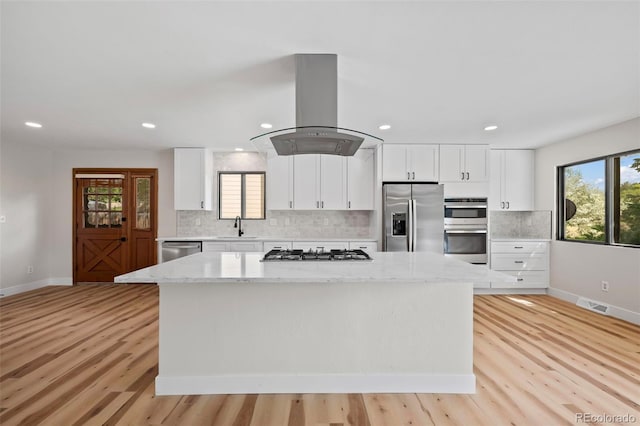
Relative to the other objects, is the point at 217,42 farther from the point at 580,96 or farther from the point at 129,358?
the point at 580,96

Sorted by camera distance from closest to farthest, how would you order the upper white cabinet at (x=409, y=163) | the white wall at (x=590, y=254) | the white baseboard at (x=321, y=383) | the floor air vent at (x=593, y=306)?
the white baseboard at (x=321, y=383), the white wall at (x=590, y=254), the floor air vent at (x=593, y=306), the upper white cabinet at (x=409, y=163)

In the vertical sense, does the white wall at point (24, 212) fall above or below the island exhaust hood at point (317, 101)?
below

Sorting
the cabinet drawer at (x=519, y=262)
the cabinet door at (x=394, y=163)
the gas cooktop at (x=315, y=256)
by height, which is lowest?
the cabinet drawer at (x=519, y=262)

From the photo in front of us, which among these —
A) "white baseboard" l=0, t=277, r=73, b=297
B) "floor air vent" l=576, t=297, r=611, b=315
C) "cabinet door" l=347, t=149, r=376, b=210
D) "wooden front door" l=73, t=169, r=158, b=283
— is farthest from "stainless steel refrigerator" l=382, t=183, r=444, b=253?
"white baseboard" l=0, t=277, r=73, b=297

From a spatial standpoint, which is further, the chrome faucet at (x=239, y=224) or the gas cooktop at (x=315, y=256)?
the chrome faucet at (x=239, y=224)

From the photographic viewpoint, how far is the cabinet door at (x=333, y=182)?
5.20 metres

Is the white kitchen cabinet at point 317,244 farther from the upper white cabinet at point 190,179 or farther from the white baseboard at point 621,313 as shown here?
the white baseboard at point 621,313

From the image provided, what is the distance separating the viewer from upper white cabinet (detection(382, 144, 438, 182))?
195 inches

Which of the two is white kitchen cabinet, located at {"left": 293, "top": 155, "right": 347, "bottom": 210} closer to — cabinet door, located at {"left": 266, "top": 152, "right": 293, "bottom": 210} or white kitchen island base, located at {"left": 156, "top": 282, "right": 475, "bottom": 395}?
cabinet door, located at {"left": 266, "top": 152, "right": 293, "bottom": 210}

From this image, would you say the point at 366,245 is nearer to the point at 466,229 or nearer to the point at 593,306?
the point at 466,229

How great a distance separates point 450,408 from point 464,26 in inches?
93.4

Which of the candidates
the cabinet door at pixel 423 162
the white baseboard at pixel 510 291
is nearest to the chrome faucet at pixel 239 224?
the cabinet door at pixel 423 162

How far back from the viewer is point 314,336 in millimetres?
2232

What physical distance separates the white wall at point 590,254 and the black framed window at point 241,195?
4594 millimetres
